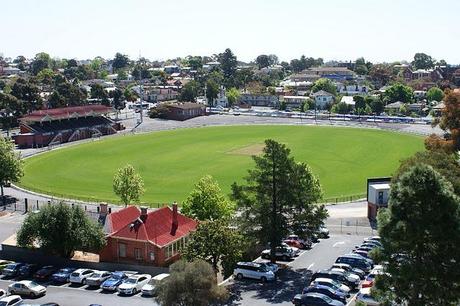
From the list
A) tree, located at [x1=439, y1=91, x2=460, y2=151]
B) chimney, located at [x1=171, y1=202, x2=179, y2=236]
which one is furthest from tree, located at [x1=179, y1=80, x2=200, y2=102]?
chimney, located at [x1=171, y1=202, x2=179, y2=236]

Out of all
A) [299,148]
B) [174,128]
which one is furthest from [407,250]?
[174,128]

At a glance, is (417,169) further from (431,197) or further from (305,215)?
(305,215)

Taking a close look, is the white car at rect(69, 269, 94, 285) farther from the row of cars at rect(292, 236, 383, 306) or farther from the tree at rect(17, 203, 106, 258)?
the row of cars at rect(292, 236, 383, 306)

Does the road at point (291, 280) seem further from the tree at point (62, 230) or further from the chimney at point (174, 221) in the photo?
the tree at point (62, 230)

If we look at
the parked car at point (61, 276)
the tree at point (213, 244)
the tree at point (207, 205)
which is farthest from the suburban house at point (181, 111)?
the tree at point (213, 244)

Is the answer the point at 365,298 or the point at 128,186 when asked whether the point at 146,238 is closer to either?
the point at 128,186

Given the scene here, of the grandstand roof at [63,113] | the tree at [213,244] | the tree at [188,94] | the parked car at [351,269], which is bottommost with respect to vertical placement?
the parked car at [351,269]

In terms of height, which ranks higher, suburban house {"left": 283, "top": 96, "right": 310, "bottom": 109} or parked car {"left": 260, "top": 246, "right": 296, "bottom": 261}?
suburban house {"left": 283, "top": 96, "right": 310, "bottom": 109}
